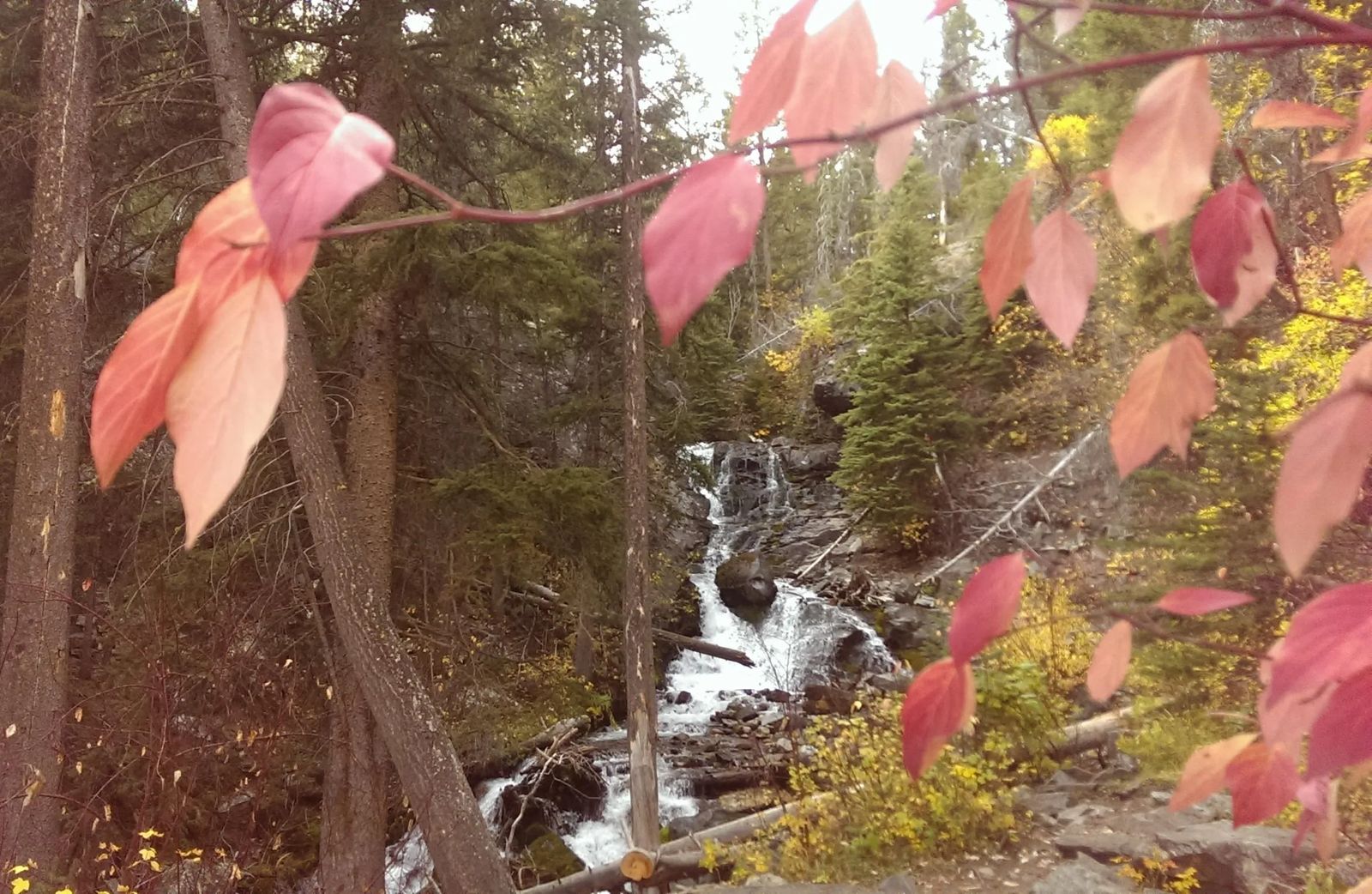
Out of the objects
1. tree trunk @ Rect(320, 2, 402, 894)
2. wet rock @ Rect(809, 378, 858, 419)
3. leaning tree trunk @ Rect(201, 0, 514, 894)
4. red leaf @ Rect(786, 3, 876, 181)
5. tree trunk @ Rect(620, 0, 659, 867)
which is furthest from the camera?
wet rock @ Rect(809, 378, 858, 419)

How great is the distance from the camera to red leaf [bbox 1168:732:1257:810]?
0.50 meters

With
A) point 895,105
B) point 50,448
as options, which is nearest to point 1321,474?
point 895,105

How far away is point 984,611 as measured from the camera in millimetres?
395

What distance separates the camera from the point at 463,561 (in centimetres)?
523

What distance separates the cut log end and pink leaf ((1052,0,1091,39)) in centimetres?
575

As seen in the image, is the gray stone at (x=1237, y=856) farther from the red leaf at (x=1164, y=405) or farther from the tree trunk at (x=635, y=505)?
the red leaf at (x=1164, y=405)

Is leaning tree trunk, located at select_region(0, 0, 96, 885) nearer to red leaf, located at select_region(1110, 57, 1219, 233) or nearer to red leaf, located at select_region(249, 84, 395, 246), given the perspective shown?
red leaf, located at select_region(249, 84, 395, 246)

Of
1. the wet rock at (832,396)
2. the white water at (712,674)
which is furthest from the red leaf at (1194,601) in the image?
the wet rock at (832,396)

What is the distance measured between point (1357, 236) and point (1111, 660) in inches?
13.6

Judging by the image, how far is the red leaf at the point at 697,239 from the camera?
0.28 meters

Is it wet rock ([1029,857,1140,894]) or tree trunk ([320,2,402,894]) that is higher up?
tree trunk ([320,2,402,894])

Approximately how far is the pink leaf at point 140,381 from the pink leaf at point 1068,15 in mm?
410

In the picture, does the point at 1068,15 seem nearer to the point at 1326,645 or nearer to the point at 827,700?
the point at 1326,645

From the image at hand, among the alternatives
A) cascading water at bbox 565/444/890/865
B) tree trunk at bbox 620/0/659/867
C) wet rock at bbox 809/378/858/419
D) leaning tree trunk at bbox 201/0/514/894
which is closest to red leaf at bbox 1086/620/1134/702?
leaning tree trunk at bbox 201/0/514/894
